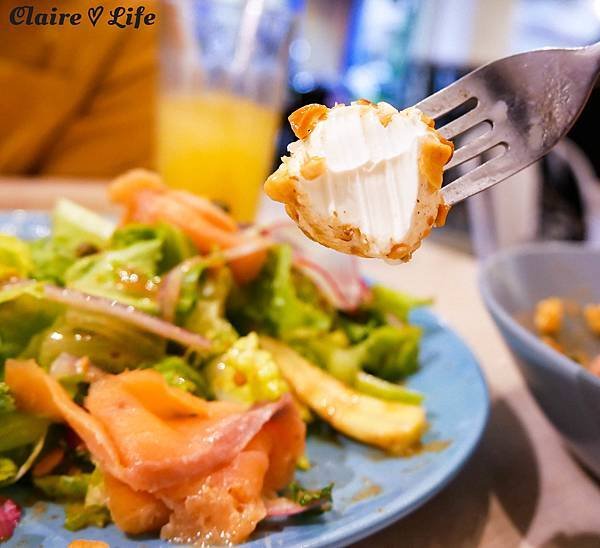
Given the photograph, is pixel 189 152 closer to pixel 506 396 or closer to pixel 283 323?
pixel 283 323

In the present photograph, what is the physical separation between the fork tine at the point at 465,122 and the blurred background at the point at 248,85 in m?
0.59

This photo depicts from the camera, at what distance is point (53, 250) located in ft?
3.26

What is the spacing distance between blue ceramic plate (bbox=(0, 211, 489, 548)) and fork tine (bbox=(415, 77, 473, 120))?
377mm

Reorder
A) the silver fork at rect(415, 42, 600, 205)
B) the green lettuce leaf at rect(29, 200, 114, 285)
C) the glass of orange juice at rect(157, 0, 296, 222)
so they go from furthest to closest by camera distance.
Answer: the glass of orange juice at rect(157, 0, 296, 222) → the green lettuce leaf at rect(29, 200, 114, 285) → the silver fork at rect(415, 42, 600, 205)

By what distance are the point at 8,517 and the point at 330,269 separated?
0.67m

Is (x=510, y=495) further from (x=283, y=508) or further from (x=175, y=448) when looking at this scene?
(x=175, y=448)

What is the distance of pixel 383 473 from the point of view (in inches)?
30.6

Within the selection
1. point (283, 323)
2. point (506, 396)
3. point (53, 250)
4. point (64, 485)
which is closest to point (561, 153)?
point (506, 396)

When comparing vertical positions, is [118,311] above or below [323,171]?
below

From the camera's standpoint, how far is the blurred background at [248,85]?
163 centimetres

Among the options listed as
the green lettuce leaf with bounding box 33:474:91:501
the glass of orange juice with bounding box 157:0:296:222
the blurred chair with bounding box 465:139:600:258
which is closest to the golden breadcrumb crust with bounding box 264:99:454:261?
the green lettuce leaf with bounding box 33:474:91:501

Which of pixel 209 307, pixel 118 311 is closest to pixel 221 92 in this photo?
pixel 209 307

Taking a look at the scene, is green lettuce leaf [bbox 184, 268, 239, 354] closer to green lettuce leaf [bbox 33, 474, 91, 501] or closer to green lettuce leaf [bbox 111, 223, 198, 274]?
green lettuce leaf [bbox 111, 223, 198, 274]

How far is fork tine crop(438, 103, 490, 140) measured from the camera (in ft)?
2.06
